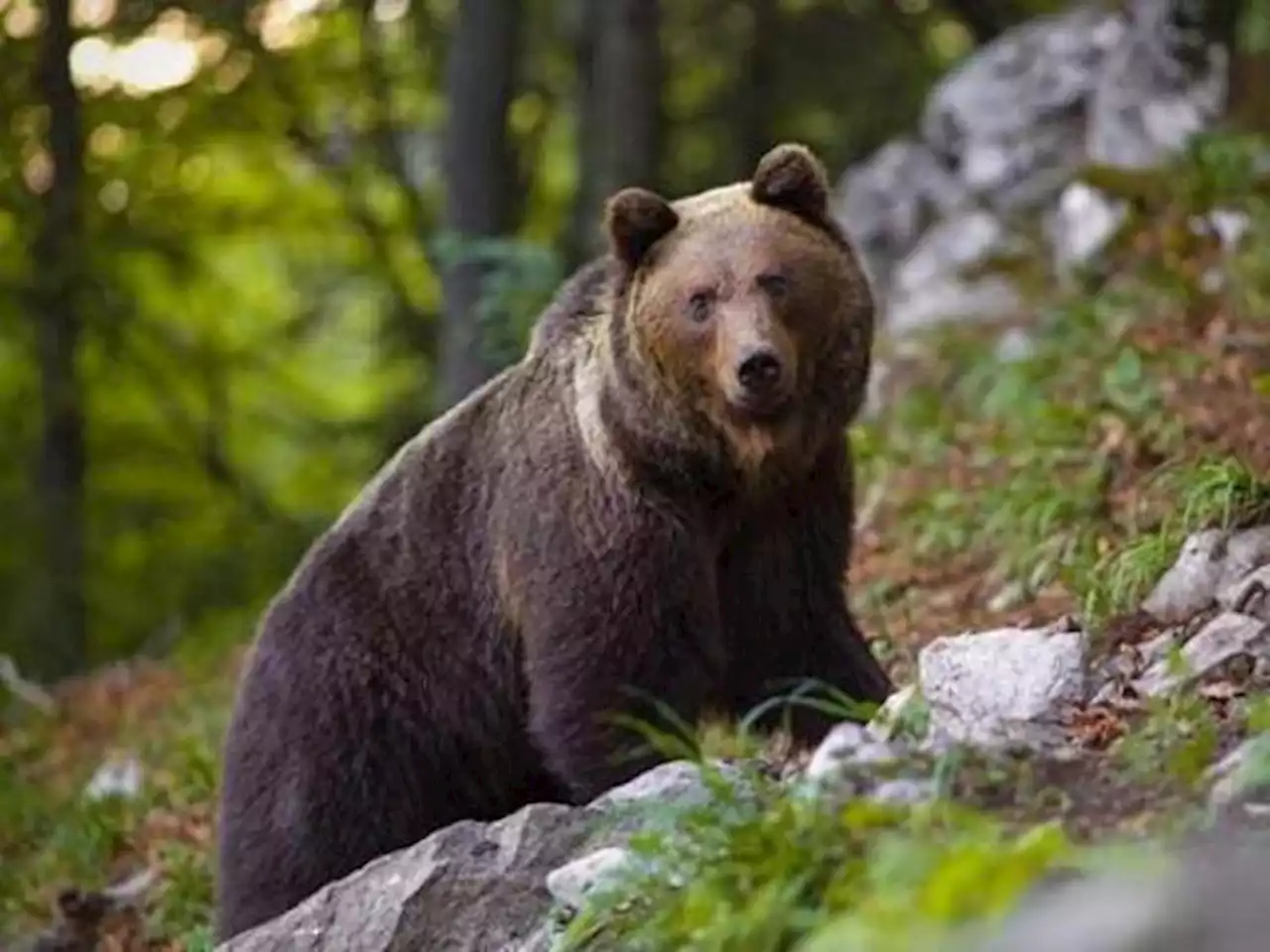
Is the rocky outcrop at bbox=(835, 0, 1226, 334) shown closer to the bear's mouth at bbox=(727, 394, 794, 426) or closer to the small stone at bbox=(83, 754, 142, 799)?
the small stone at bbox=(83, 754, 142, 799)

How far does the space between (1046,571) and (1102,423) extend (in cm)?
132

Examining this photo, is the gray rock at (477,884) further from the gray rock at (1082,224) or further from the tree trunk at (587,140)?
the tree trunk at (587,140)

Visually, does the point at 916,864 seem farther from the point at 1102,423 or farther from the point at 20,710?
the point at 20,710

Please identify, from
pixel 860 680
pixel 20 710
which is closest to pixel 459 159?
pixel 20 710

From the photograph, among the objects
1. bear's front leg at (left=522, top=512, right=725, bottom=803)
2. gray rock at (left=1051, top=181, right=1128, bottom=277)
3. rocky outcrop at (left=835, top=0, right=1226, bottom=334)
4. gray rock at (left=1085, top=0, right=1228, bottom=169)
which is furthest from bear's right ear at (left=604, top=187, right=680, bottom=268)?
gray rock at (left=1085, top=0, right=1228, bottom=169)

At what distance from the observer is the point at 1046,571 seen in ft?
27.8

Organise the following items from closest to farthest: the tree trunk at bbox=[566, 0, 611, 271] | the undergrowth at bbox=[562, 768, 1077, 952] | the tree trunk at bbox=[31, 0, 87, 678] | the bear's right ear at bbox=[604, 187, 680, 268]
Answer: the undergrowth at bbox=[562, 768, 1077, 952] → the bear's right ear at bbox=[604, 187, 680, 268] → the tree trunk at bbox=[566, 0, 611, 271] → the tree trunk at bbox=[31, 0, 87, 678]

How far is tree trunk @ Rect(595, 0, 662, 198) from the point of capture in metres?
13.2

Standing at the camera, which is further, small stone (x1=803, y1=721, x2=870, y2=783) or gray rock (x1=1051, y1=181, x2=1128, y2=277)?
gray rock (x1=1051, y1=181, x2=1128, y2=277)

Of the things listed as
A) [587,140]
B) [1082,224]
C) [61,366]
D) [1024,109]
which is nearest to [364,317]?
[61,366]

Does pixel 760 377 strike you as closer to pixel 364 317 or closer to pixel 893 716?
pixel 893 716

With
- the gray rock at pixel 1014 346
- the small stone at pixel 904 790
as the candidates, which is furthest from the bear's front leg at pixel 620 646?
the gray rock at pixel 1014 346

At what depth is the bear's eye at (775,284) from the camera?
21.5 feet

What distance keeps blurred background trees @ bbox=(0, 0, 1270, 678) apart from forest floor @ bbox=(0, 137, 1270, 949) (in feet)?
4.66
